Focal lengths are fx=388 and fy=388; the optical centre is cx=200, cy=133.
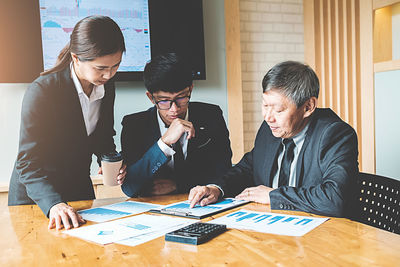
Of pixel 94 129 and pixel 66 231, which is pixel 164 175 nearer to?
pixel 94 129

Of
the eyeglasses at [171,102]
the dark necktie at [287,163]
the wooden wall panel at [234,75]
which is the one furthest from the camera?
the wooden wall panel at [234,75]

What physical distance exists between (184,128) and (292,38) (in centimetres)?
244

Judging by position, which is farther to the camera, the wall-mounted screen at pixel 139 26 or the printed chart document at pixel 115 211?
the wall-mounted screen at pixel 139 26

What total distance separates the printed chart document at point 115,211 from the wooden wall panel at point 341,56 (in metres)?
2.39

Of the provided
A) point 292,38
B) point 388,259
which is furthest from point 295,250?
point 292,38

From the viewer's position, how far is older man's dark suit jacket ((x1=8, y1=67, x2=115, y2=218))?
1593 millimetres

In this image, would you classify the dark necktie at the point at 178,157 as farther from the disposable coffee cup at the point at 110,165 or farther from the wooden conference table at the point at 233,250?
the wooden conference table at the point at 233,250

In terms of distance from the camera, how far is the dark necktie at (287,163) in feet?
6.09

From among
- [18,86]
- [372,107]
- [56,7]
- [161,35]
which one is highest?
[56,7]

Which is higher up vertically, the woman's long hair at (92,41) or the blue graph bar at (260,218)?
the woman's long hair at (92,41)

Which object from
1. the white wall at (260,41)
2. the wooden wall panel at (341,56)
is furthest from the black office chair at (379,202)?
the white wall at (260,41)

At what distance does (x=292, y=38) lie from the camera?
393 centimetres

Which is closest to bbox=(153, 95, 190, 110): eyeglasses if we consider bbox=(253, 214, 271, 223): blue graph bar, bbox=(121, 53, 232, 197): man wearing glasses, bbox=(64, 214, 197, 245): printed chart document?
bbox=(121, 53, 232, 197): man wearing glasses

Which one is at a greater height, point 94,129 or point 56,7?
point 56,7
